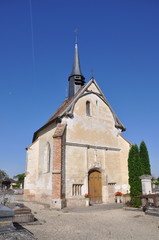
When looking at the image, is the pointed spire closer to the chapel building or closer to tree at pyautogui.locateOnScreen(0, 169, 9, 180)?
the chapel building

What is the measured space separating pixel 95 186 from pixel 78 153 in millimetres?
3340

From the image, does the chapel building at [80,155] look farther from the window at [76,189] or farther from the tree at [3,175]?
the tree at [3,175]

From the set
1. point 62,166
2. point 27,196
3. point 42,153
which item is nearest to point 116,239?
point 62,166

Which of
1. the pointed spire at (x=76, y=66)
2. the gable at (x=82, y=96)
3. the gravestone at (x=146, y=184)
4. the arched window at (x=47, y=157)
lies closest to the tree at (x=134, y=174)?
the gravestone at (x=146, y=184)

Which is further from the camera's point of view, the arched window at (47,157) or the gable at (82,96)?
the arched window at (47,157)

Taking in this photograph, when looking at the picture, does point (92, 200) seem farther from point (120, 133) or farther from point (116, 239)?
point (116, 239)

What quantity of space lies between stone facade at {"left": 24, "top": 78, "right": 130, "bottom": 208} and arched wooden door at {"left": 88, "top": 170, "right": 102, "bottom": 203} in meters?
0.35

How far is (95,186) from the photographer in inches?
680

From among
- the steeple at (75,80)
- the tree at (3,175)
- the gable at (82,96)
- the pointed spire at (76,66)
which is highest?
Result: the pointed spire at (76,66)

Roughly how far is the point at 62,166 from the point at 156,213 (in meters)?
7.22

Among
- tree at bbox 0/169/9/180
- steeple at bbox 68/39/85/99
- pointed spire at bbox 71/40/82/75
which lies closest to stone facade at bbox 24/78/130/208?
steeple at bbox 68/39/85/99

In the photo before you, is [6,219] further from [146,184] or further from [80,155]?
[80,155]

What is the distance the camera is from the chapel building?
604 inches

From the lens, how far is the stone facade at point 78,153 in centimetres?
1527
